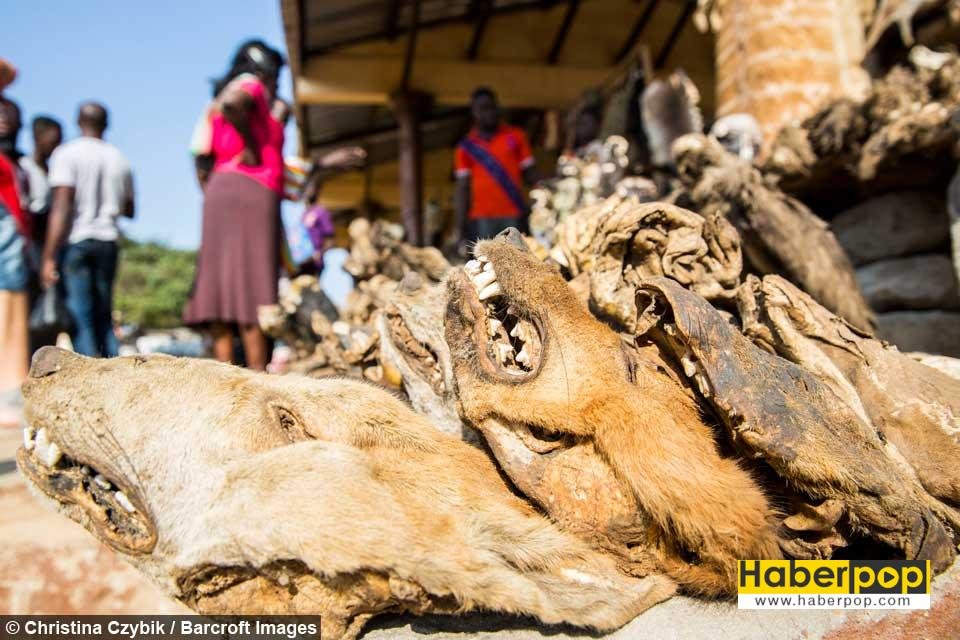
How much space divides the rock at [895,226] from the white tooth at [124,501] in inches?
114

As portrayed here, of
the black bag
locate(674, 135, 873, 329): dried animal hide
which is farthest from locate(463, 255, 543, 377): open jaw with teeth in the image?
the black bag

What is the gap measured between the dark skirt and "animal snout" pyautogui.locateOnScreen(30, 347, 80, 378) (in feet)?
6.66

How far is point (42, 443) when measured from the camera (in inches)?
51.5

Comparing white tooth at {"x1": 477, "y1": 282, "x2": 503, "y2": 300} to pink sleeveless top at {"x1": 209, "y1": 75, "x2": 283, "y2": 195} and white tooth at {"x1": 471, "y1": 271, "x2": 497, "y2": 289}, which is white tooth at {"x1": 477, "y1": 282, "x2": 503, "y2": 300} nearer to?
white tooth at {"x1": 471, "y1": 271, "x2": 497, "y2": 289}

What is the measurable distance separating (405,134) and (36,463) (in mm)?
7007

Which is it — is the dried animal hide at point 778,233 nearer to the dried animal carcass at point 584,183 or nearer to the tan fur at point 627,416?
the tan fur at point 627,416

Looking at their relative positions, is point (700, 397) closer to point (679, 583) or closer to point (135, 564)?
point (679, 583)

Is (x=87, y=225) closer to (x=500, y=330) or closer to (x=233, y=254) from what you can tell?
(x=233, y=254)

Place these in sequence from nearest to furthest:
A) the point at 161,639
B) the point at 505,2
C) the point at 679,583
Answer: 1. the point at 679,583
2. the point at 161,639
3. the point at 505,2

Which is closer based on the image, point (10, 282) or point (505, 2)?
point (10, 282)

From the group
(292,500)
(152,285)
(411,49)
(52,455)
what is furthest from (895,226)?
(152,285)

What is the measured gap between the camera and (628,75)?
18.6 feet

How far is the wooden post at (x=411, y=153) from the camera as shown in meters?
7.76

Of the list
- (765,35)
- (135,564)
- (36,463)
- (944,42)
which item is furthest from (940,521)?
(765,35)
